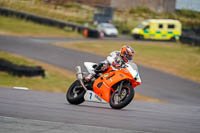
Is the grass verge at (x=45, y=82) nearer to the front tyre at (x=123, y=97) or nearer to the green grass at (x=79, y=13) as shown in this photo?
the front tyre at (x=123, y=97)

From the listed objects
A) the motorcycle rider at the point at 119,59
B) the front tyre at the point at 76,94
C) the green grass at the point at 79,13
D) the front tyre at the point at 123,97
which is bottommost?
the green grass at the point at 79,13

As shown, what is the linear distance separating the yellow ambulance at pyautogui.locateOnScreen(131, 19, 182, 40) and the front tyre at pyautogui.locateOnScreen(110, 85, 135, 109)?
35.5 metres

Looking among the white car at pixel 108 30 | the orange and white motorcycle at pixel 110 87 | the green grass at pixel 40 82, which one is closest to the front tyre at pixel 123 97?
the orange and white motorcycle at pixel 110 87

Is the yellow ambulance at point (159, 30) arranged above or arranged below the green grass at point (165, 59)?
below

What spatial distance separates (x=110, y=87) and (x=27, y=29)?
3053cm

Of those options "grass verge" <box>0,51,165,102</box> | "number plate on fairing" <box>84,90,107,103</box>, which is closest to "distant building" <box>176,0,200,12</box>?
"grass verge" <box>0,51,165,102</box>

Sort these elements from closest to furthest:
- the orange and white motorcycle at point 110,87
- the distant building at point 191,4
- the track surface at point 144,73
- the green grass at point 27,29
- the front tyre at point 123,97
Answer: the front tyre at point 123,97 → the orange and white motorcycle at point 110,87 → the track surface at point 144,73 → the distant building at point 191,4 → the green grass at point 27,29

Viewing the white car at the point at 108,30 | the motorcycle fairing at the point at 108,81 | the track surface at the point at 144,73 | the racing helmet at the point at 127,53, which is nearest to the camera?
the motorcycle fairing at the point at 108,81

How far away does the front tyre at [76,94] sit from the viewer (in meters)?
8.84

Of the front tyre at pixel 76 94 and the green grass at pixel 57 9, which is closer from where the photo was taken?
the front tyre at pixel 76 94

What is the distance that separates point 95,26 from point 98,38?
7816 millimetres

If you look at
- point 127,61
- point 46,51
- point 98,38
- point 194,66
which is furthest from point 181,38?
point 127,61

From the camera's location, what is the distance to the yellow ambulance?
43.6m

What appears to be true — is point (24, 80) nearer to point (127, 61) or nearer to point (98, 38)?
point (127, 61)
